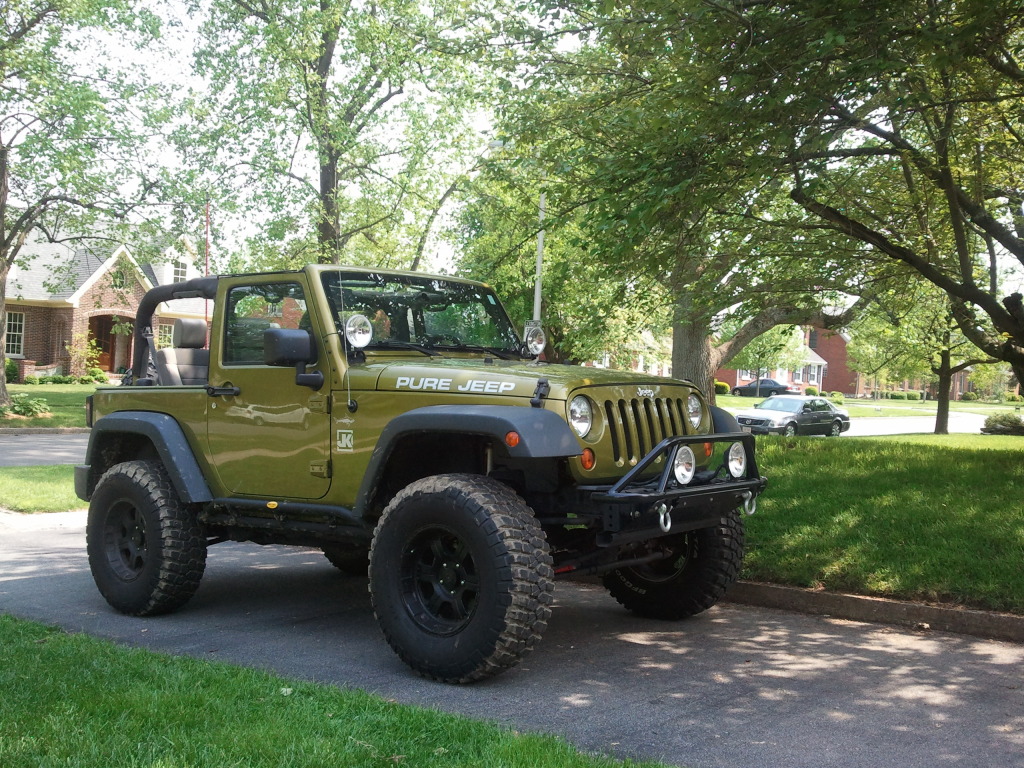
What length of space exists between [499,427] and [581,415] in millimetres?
498

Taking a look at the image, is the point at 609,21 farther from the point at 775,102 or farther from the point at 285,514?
the point at 285,514

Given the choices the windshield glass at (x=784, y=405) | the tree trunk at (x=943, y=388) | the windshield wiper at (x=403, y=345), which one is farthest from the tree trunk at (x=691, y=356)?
the tree trunk at (x=943, y=388)

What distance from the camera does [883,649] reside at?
577 centimetres

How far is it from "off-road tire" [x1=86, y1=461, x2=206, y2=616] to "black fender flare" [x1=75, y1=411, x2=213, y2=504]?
15cm

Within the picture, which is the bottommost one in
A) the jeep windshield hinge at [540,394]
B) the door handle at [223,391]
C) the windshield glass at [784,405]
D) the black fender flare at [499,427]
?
the windshield glass at [784,405]

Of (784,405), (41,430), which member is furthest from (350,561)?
(784,405)

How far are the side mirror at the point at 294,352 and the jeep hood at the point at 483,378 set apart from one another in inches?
11.0

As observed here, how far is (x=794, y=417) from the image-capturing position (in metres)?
29.9

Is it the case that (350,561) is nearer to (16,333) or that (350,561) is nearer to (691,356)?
(691,356)

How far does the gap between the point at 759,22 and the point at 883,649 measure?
4555mm

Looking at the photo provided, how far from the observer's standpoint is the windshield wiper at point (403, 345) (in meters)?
5.95

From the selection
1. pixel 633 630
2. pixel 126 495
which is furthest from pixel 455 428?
pixel 126 495

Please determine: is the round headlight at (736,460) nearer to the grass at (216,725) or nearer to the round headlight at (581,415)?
the round headlight at (581,415)

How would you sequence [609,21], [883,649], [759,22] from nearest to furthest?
[883,649], [759,22], [609,21]
